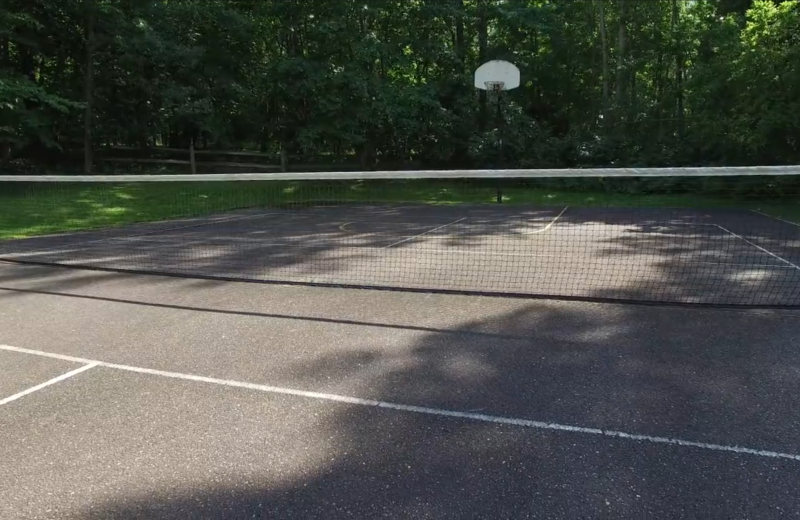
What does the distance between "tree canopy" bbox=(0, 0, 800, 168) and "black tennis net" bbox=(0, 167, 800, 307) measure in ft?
12.2

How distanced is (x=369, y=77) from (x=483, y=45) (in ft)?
27.2

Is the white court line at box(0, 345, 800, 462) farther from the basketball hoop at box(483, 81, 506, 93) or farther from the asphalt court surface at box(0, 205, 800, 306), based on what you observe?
the basketball hoop at box(483, 81, 506, 93)

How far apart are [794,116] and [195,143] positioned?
1029 inches

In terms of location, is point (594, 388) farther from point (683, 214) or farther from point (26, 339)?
point (683, 214)

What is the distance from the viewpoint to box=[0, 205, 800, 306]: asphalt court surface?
741 centimetres

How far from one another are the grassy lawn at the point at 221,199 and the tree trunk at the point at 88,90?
484cm

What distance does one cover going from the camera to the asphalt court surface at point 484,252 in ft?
24.3

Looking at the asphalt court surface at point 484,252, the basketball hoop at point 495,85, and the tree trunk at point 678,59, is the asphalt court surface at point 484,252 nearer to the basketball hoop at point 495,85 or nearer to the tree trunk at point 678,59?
the basketball hoop at point 495,85

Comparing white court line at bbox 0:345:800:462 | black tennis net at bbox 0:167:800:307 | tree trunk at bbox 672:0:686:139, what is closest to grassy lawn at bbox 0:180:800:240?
black tennis net at bbox 0:167:800:307

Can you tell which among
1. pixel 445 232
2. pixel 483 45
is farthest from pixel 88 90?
pixel 445 232

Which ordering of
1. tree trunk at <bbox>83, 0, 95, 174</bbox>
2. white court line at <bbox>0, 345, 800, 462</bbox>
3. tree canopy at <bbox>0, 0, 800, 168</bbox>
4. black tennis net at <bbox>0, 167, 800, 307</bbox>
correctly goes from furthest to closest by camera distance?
tree trunk at <bbox>83, 0, 95, 174</bbox>
tree canopy at <bbox>0, 0, 800, 168</bbox>
black tennis net at <bbox>0, 167, 800, 307</bbox>
white court line at <bbox>0, 345, 800, 462</bbox>

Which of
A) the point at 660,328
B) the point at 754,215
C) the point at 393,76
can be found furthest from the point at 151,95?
the point at 660,328

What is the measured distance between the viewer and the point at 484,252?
1031 cm

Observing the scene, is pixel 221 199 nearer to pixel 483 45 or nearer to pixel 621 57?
pixel 483 45
